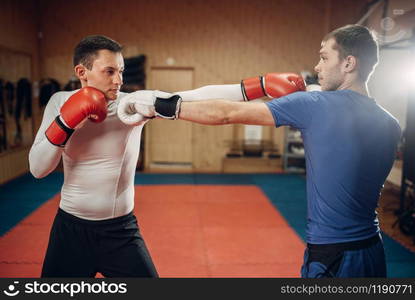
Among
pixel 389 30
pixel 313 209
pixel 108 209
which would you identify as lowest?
pixel 108 209

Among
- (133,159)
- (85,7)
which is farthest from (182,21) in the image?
(133,159)

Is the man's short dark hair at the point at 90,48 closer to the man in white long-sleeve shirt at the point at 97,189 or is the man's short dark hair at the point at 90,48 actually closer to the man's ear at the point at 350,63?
the man in white long-sleeve shirt at the point at 97,189

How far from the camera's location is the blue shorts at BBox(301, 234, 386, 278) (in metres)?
1.48

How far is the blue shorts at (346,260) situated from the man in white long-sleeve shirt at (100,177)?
77cm

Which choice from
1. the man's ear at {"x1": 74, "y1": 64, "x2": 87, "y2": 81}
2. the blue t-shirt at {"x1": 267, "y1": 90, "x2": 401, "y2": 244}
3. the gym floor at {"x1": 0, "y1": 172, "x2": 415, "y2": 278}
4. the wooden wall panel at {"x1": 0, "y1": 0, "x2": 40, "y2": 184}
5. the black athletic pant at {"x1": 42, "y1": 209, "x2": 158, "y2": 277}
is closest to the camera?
the blue t-shirt at {"x1": 267, "y1": 90, "x2": 401, "y2": 244}

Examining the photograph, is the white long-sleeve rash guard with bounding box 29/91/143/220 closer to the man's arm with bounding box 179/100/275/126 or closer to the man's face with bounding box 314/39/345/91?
the man's arm with bounding box 179/100/275/126

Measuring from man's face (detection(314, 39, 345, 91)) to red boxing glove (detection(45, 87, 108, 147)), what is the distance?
3.17 feet

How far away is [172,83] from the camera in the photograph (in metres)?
8.40

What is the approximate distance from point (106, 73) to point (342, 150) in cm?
117

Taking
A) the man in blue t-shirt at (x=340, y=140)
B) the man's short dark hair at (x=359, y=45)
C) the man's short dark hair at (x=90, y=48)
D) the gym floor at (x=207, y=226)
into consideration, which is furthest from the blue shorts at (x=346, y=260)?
the gym floor at (x=207, y=226)

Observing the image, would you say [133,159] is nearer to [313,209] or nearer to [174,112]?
[174,112]

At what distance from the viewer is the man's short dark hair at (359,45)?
1.49 m

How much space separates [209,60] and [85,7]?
9.33ft

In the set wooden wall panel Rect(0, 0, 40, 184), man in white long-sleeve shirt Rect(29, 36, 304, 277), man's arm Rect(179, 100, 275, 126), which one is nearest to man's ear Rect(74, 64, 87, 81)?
man in white long-sleeve shirt Rect(29, 36, 304, 277)
